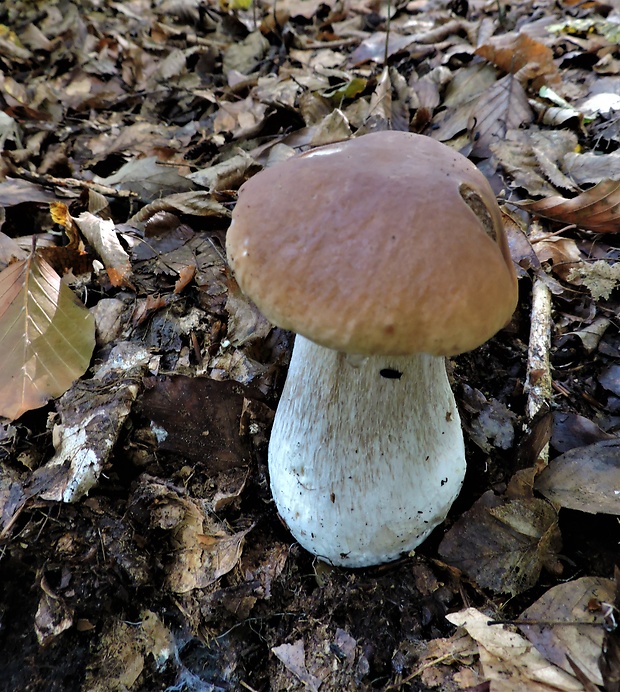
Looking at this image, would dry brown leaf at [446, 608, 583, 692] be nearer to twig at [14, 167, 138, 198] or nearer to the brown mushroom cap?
the brown mushroom cap

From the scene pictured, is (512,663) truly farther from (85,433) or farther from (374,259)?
(85,433)

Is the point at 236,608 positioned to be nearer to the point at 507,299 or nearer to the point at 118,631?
the point at 118,631

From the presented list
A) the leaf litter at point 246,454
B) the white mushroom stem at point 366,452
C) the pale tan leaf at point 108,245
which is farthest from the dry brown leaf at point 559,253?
the pale tan leaf at point 108,245

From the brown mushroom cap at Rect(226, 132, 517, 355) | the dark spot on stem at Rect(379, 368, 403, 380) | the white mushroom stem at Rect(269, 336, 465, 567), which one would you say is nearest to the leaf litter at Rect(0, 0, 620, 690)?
the white mushroom stem at Rect(269, 336, 465, 567)

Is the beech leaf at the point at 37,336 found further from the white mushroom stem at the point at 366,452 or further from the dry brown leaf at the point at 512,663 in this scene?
the dry brown leaf at the point at 512,663

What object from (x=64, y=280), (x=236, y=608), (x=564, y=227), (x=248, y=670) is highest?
(x=64, y=280)

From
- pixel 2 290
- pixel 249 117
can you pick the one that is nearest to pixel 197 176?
pixel 249 117

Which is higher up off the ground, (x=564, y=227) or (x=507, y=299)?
(x=507, y=299)
